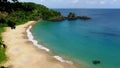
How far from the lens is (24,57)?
4316 cm

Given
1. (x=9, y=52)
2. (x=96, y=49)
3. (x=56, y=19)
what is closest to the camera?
(x=9, y=52)

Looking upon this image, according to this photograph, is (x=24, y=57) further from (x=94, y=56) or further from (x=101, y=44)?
(x=101, y=44)

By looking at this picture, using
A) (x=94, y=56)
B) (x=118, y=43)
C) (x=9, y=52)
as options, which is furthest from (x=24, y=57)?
(x=118, y=43)

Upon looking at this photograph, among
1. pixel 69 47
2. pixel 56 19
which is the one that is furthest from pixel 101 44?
pixel 56 19

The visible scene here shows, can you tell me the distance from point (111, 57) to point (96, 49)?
750 centimetres

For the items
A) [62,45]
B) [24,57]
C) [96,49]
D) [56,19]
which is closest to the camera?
[24,57]

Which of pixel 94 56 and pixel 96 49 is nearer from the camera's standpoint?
pixel 94 56

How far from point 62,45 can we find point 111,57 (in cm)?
1509

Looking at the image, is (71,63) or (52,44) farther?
(52,44)

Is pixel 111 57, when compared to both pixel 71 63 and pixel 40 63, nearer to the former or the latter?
pixel 71 63

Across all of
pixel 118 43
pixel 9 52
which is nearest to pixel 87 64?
pixel 9 52

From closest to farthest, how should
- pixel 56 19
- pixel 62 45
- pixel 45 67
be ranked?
1. pixel 45 67
2. pixel 62 45
3. pixel 56 19

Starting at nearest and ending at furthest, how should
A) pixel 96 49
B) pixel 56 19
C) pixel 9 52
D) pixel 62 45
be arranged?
1. pixel 9 52
2. pixel 96 49
3. pixel 62 45
4. pixel 56 19

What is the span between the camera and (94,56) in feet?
149
